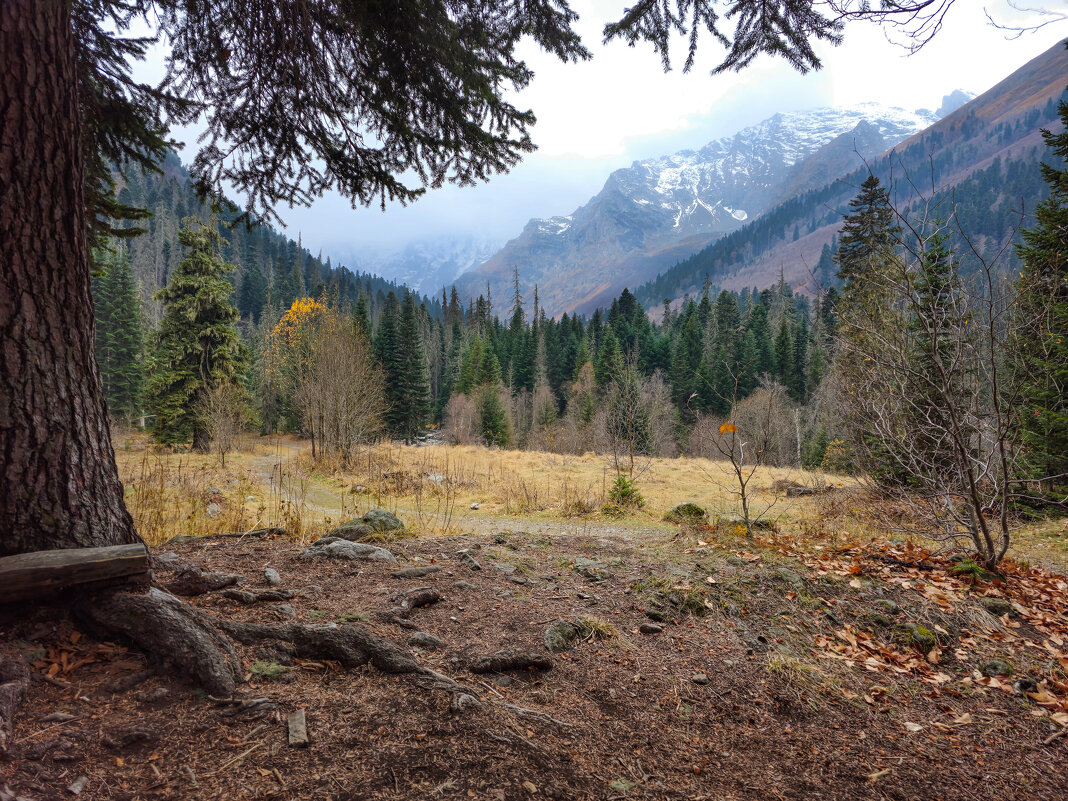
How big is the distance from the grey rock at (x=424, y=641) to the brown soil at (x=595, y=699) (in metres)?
0.05

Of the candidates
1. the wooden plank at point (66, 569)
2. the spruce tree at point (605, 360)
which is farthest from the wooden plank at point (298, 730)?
the spruce tree at point (605, 360)

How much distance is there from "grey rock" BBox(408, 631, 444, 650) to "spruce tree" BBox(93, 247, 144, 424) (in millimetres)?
37551

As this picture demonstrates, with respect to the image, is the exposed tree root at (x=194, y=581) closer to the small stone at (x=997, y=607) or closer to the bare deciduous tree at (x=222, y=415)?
the small stone at (x=997, y=607)

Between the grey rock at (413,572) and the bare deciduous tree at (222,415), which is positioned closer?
the grey rock at (413,572)

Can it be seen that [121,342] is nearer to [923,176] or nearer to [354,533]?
[354,533]

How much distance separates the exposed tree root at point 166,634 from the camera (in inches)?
74.4

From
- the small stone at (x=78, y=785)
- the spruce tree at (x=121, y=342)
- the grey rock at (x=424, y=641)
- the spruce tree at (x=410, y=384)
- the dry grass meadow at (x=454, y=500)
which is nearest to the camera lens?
the small stone at (x=78, y=785)

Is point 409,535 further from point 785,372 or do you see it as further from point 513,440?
point 785,372

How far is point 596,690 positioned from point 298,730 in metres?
1.41

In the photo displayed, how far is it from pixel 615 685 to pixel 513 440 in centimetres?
3608

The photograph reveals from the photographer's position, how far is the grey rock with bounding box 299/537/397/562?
12.2ft

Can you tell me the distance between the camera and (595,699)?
233cm

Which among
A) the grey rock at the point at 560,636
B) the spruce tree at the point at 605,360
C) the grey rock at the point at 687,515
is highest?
the spruce tree at the point at 605,360

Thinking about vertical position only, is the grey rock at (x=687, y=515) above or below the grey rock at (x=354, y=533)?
below
